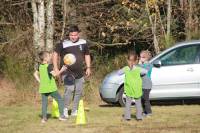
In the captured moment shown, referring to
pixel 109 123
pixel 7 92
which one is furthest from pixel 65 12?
pixel 109 123

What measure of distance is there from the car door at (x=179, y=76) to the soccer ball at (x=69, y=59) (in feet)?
Result: 10.5

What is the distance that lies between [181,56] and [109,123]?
13.8 feet

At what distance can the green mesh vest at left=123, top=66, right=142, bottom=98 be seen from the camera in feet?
41.2

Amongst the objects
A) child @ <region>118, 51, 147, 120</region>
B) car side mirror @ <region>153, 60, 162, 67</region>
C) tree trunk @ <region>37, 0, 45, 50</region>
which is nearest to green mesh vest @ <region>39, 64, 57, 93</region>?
child @ <region>118, 51, 147, 120</region>

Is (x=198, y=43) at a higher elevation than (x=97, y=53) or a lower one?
higher

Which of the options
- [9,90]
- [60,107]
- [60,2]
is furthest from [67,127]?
[60,2]

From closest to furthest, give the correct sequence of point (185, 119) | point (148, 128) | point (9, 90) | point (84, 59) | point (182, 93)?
point (148, 128), point (185, 119), point (84, 59), point (182, 93), point (9, 90)

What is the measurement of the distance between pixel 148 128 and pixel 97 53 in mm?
11867

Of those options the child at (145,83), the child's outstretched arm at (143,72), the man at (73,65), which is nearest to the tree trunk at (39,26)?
the man at (73,65)

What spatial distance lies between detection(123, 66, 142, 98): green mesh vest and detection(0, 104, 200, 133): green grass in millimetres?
589

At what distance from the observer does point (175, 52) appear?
16.0m

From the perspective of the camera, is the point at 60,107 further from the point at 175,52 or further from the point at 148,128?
the point at 175,52

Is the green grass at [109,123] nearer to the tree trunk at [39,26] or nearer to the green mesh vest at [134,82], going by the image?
the green mesh vest at [134,82]

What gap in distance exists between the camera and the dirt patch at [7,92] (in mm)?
19328
